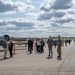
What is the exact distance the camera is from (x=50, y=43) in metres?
23.6

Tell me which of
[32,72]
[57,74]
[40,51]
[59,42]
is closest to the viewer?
[57,74]

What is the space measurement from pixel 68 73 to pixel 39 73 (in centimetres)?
143

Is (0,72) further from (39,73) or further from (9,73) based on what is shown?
(39,73)

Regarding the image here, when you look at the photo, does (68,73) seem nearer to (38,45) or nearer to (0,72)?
(0,72)

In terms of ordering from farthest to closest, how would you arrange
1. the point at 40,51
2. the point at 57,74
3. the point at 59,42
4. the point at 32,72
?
the point at 40,51, the point at 59,42, the point at 32,72, the point at 57,74

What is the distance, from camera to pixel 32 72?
1333cm

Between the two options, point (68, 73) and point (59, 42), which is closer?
point (68, 73)

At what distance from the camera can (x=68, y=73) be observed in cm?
1276

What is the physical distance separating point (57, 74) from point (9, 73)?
2.45 metres

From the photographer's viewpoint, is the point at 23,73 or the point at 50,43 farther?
the point at 50,43

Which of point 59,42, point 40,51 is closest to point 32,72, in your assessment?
point 59,42

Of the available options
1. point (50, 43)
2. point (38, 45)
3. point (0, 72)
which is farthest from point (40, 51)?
point (0, 72)

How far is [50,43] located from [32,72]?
34.2 feet

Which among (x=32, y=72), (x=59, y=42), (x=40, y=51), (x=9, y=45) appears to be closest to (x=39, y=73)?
(x=32, y=72)
